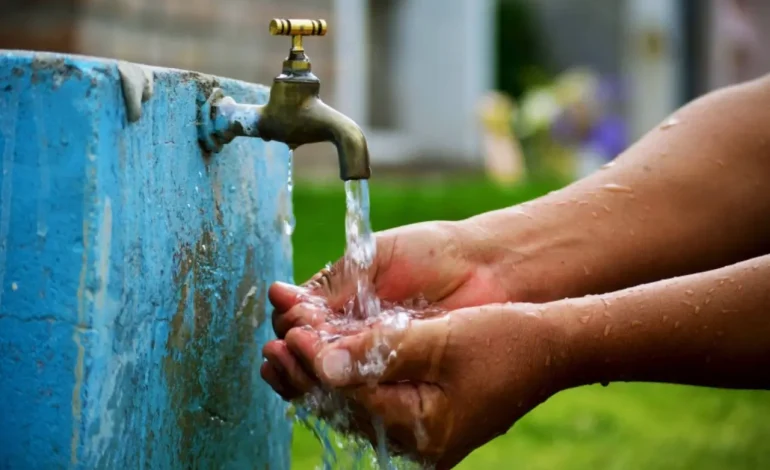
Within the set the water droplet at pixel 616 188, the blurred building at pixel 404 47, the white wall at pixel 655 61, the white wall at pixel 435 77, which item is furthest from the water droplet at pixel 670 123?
the white wall at pixel 655 61

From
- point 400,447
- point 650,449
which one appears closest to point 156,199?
point 400,447

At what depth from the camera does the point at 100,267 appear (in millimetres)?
1128

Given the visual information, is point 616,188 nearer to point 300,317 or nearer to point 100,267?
point 300,317

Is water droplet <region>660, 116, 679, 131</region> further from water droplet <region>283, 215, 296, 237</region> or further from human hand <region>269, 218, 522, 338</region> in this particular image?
water droplet <region>283, 215, 296, 237</region>

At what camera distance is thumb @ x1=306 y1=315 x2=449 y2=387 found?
1.22m

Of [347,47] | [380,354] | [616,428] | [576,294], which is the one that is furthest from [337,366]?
[347,47]

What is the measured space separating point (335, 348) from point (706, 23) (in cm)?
735

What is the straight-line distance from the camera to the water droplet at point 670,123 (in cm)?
186

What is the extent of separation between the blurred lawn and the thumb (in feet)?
3.23

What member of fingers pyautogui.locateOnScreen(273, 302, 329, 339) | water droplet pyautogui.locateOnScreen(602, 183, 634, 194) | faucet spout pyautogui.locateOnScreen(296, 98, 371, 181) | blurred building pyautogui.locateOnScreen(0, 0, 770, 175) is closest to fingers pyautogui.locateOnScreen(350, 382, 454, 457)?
fingers pyautogui.locateOnScreen(273, 302, 329, 339)

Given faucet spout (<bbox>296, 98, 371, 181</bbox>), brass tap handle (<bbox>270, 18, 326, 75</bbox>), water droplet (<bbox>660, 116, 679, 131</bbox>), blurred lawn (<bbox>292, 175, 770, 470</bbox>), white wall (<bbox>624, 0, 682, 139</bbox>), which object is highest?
brass tap handle (<bbox>270, 18, 326, 75</bbox>)

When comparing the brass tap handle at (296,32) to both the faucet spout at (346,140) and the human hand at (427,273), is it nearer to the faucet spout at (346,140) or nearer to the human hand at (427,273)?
the faucet spout at (346,140)

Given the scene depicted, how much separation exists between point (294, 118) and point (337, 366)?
313mm

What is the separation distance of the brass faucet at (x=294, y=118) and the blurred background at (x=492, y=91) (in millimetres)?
1062
